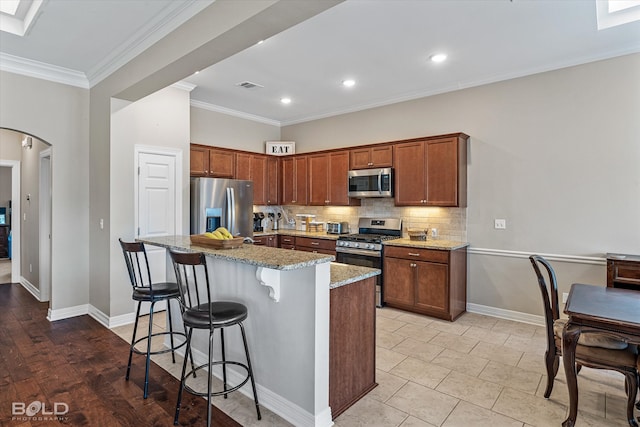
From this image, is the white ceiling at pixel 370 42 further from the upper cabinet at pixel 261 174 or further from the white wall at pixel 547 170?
the upper cabinet at pixel 261 174

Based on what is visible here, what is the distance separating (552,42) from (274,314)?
3.69 meters

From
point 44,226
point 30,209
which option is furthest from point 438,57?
point 30,209

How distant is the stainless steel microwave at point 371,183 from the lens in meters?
4.92

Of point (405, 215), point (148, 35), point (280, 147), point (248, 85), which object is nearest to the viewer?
point (148, 35)

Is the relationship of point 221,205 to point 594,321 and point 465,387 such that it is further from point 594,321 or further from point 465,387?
point 594,321

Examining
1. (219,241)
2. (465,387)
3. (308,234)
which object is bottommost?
(465,387)

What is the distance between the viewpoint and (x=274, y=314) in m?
2.35

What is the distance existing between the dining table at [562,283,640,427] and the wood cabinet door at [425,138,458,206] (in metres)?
2.20

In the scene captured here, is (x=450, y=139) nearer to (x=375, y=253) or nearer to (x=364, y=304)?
(x=375, y=253)

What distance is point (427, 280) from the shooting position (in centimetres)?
431

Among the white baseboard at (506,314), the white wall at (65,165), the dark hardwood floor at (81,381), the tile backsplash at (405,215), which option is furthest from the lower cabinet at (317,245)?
the white wall at (65,165)

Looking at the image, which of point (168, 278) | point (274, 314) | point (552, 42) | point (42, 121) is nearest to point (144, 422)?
point (274, 314)

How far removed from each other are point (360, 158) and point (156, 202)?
2.92 m

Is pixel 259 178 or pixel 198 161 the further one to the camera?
pixel 259 178
